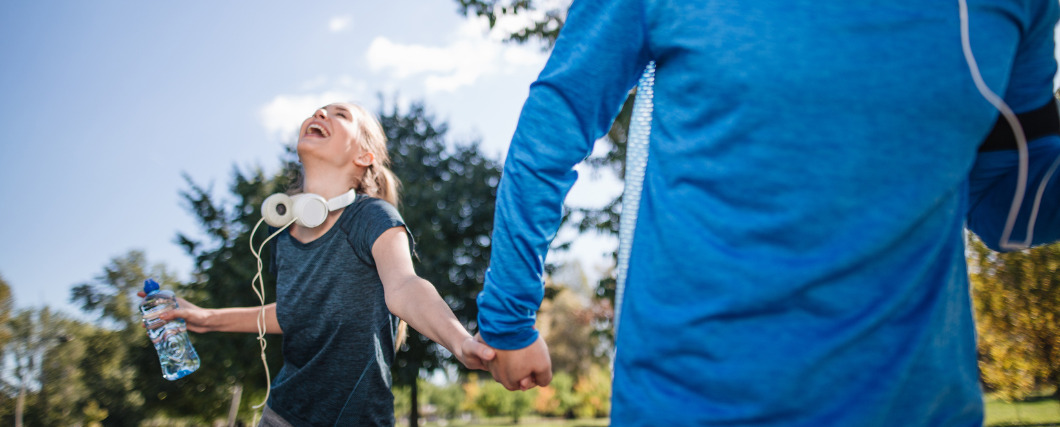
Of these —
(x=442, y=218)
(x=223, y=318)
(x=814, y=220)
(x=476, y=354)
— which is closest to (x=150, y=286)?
(x=223, y=318)

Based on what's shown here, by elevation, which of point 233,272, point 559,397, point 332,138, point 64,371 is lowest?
point 559,397

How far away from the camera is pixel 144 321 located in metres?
3.46

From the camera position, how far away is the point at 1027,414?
25.2m

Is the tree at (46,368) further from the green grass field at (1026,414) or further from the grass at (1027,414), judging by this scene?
the grass at (1027,414)

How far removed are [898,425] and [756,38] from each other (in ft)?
2.43

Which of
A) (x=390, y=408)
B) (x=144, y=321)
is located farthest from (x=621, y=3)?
(x=144, y=321)

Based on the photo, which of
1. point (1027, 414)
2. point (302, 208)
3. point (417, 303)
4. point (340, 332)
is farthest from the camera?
point (1027, 414)

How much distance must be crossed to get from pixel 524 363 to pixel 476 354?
0.48ft

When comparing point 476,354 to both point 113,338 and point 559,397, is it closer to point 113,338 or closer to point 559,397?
point 559,397

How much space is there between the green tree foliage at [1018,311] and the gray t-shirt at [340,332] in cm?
1943

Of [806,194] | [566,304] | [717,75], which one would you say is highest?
[717,75]

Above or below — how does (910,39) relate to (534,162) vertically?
above

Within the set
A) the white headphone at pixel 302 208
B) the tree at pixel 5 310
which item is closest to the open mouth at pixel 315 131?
the white headphone at pixel 302 208

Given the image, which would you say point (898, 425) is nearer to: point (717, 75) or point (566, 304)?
point (717, 75)
